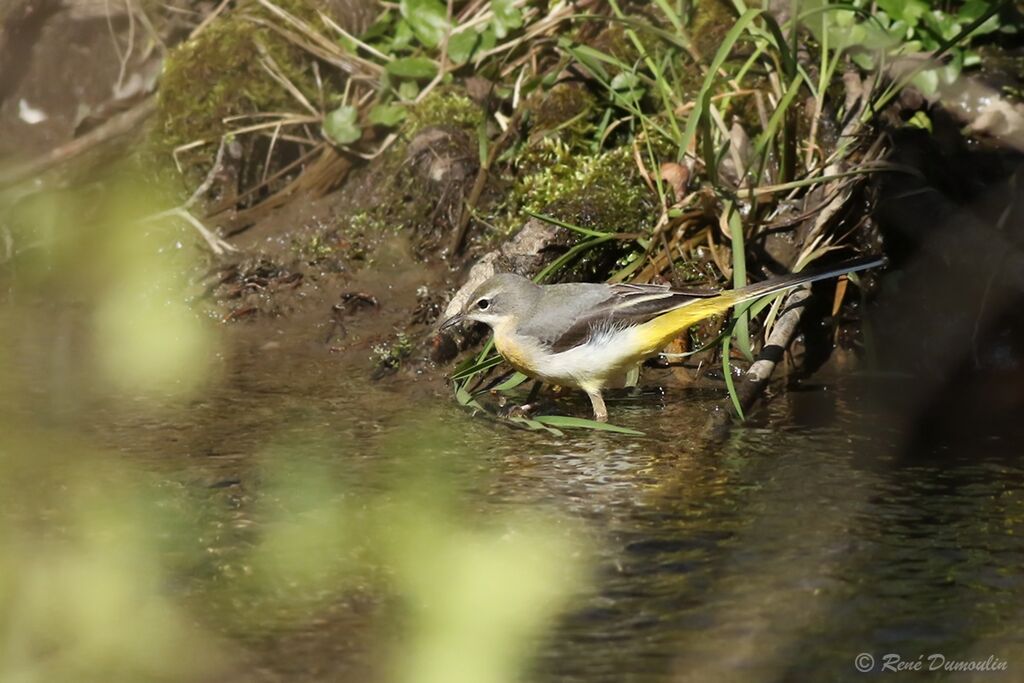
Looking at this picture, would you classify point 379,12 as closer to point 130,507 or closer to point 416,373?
point 416,373

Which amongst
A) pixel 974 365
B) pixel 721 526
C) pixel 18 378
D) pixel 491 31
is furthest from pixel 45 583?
pixel 491 31

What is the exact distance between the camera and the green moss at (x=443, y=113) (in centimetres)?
830

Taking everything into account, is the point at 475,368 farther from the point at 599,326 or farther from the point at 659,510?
the point at 659,510

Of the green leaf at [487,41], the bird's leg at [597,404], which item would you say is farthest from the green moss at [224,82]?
the bird's leg at [597,404]

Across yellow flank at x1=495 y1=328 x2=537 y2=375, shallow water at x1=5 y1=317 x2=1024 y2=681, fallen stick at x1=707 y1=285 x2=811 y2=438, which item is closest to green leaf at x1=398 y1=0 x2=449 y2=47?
shallow water at x1=5 y1=317 x2=1024 y2=681

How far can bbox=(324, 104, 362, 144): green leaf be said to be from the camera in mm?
8648

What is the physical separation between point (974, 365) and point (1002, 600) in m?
2.71

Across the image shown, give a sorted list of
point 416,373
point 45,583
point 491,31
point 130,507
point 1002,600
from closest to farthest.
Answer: point 1002,600 < point 45,583 < point 130,507 < point 416,373 < point 491,31

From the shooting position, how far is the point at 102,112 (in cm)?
988

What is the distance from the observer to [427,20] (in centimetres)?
877

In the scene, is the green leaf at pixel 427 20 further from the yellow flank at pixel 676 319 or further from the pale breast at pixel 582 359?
the yellow flank at pixel 676 319

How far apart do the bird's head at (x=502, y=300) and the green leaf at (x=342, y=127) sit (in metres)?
2.49

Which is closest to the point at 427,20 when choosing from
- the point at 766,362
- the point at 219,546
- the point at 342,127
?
the point at 342,127

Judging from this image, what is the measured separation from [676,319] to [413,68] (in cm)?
326
